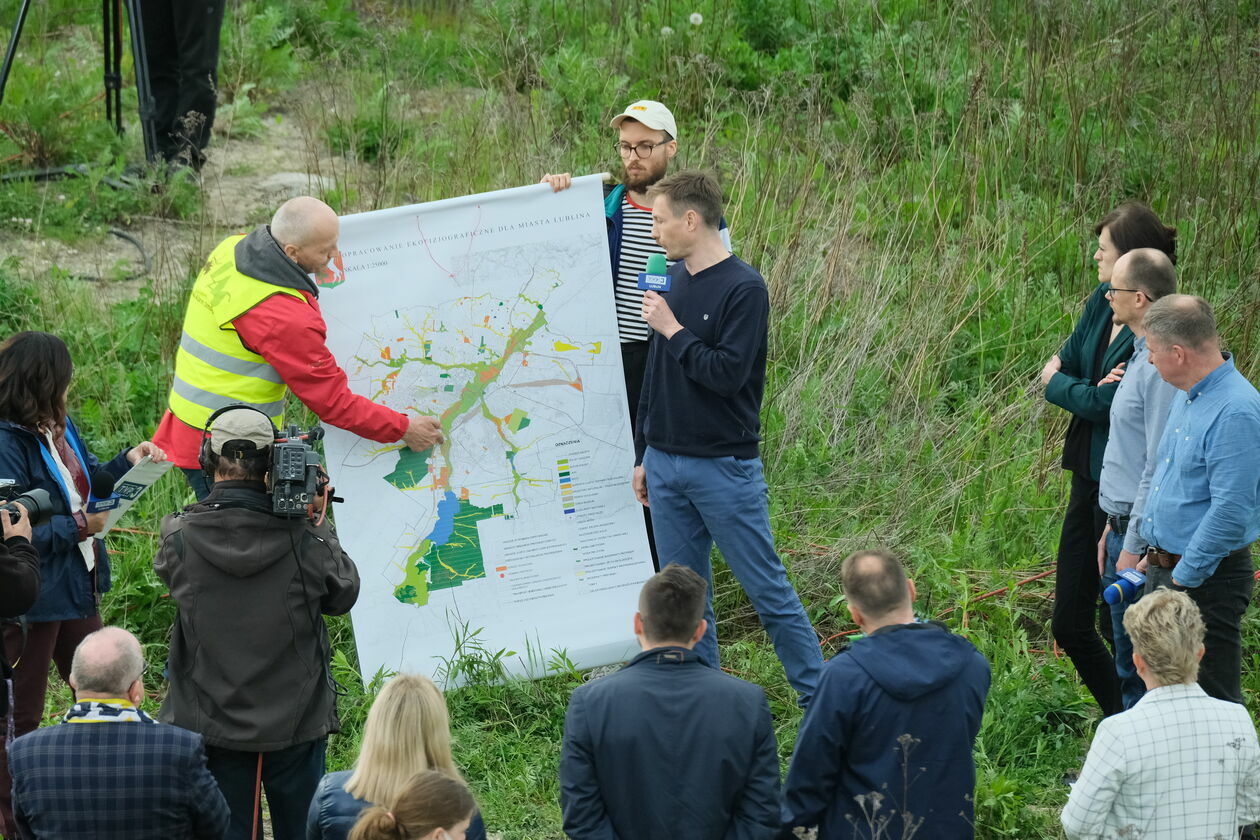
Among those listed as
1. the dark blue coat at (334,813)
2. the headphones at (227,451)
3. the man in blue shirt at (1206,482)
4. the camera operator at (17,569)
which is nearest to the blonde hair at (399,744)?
the dark blue coat at (334,813)

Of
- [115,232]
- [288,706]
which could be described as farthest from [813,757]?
[115,232]

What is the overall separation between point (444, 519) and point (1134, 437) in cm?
276

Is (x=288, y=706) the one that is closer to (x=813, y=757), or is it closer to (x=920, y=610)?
(x=813, y=757)

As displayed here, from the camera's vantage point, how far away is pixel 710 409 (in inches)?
198

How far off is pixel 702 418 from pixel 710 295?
465 mm

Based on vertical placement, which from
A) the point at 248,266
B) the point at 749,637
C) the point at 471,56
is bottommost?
the point at 749,637

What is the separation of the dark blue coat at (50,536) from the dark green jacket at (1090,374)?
3.64 metres

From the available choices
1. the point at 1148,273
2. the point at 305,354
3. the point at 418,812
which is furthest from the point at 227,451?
the point at 1148,273

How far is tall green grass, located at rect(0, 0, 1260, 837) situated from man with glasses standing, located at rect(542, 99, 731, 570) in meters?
1.26

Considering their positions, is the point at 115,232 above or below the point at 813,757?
above

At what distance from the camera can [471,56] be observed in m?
10.2

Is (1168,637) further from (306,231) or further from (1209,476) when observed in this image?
(306,231)

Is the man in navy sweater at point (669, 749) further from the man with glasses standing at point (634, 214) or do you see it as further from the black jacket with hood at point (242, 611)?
the man with glasses standing at point (634, 214)

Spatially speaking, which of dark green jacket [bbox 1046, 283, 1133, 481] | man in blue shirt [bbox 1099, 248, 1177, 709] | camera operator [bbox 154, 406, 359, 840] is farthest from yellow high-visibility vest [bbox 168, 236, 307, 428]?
man in blue shirt [bbox 1099, 248, 1177, 709]
